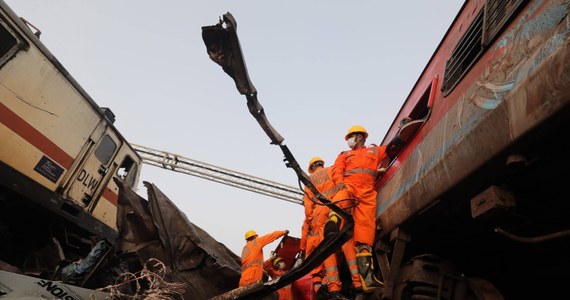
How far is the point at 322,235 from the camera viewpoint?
417 centimetres

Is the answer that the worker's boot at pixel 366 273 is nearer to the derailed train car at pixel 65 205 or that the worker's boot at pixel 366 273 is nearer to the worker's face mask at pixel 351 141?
the worker's face mask at pixel 351 141

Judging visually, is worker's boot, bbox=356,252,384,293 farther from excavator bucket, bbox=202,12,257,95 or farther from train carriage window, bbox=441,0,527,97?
excavator bucket, bbox=202,12,257,95

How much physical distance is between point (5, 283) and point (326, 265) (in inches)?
118

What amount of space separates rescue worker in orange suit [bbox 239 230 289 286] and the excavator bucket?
11.1 ft

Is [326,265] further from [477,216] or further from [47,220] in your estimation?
[47,220]

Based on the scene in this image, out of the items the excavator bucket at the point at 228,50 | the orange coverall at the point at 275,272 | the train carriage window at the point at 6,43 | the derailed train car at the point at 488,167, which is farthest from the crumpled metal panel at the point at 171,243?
the excavator bucket at the point at 228,50

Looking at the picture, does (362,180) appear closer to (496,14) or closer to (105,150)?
(496,14)

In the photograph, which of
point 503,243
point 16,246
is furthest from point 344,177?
point 16,246

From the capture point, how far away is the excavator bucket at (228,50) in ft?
7.02

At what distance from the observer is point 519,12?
2.01 meters

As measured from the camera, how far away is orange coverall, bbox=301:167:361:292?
3578mm

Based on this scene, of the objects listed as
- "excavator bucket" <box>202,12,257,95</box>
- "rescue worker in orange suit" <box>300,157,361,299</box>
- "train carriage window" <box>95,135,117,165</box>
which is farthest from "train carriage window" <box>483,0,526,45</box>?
"train carriage window" <box>95,135,117,165</box>

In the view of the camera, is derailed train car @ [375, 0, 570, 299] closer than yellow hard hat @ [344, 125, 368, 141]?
Yes

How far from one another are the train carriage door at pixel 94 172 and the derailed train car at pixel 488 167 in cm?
437
